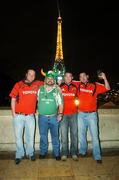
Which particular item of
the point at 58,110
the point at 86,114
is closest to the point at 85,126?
the point at 86,114

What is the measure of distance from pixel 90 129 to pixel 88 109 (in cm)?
49

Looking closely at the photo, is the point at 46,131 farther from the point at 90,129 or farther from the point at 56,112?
the point at 90,129

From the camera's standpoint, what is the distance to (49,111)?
738cm

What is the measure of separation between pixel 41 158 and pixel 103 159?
1.52 metres

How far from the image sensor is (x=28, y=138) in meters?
7.46

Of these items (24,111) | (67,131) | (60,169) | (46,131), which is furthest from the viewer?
(67,131)

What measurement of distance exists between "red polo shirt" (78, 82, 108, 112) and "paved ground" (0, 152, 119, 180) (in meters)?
1.26

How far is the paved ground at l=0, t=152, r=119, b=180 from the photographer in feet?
21.0

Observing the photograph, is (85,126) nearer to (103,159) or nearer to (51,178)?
(103,159)

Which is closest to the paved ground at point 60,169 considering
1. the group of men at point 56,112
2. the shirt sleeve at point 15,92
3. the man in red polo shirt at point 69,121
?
the group of men at point 56,112

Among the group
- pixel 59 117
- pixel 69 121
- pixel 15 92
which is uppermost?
pixel 15 92

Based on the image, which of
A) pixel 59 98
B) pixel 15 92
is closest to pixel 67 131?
pixel 59 98

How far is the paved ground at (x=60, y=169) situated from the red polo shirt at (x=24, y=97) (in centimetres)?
124

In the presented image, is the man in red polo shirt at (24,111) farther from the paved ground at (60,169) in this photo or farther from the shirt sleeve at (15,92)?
the paved ground at (60,169)
